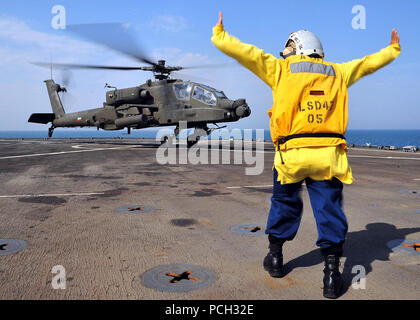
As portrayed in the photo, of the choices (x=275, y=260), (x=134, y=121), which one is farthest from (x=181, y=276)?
(x=134, y=121)

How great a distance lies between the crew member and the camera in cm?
261

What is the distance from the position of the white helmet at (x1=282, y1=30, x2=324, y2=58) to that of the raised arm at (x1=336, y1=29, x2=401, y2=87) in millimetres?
232

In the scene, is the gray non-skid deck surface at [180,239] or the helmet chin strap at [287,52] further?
the helmet chin strap at [287,52]

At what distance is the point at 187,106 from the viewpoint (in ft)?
53.9

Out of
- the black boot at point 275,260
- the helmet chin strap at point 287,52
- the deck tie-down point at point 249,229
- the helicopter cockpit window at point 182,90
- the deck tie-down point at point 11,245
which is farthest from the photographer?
the helicopter cockpit window at point 182,90

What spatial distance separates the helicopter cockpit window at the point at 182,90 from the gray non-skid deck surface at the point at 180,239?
31.8 feet

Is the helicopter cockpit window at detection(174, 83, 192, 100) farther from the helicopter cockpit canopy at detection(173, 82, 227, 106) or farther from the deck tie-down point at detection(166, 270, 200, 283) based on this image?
the deck tie-down point at detection(166, 270, 200, 283)

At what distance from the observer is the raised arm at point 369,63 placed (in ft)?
9.35

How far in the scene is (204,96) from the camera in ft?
52.4

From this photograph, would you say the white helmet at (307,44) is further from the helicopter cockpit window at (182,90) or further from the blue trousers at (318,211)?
the helicopter cockpit window at (182,90)

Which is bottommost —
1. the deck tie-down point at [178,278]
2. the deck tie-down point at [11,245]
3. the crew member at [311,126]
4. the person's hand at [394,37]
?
the deck tie-down point at [178,278]

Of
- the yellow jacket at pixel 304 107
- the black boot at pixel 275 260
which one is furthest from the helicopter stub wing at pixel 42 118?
the black boot at pixel 275 260
